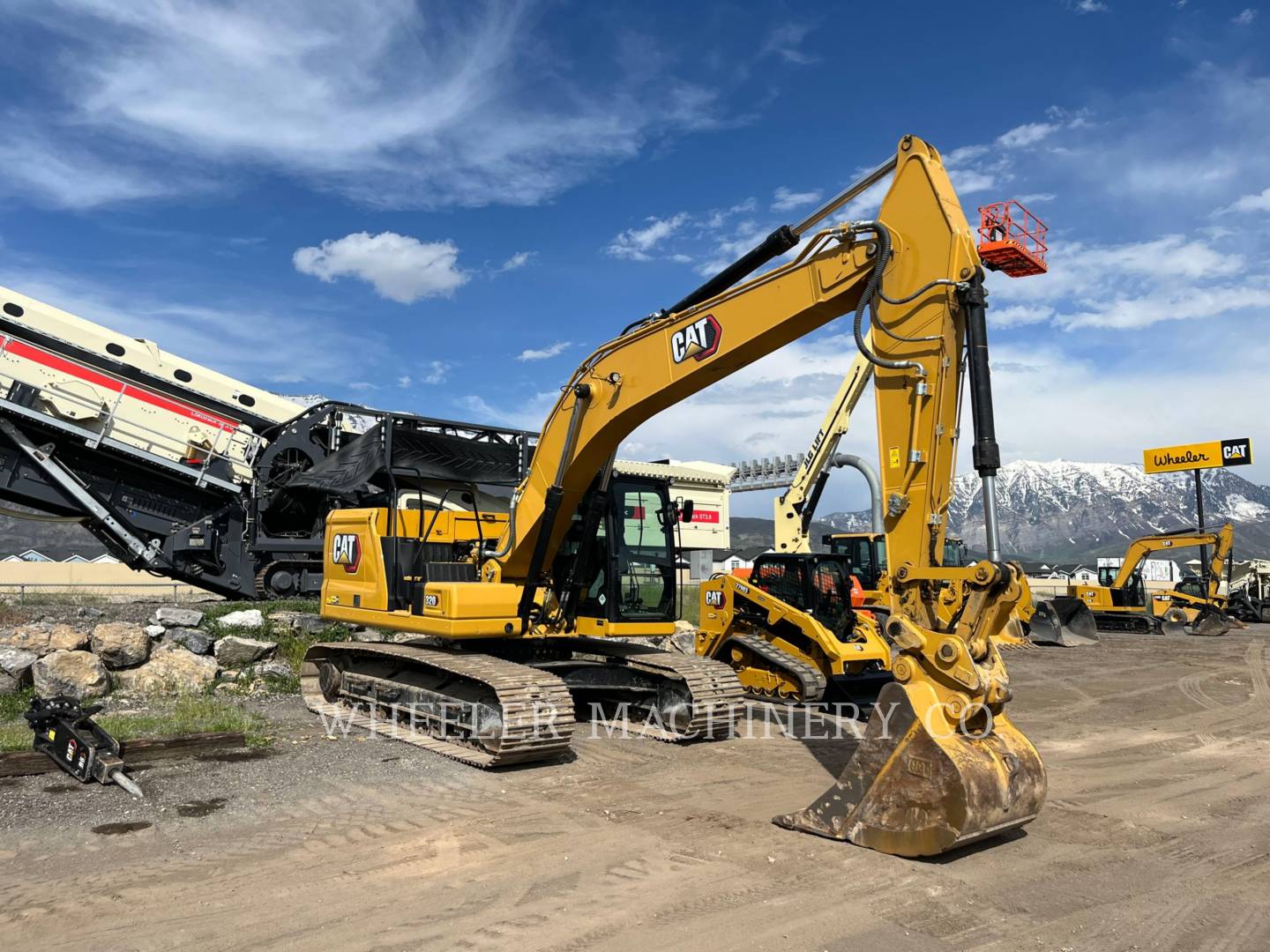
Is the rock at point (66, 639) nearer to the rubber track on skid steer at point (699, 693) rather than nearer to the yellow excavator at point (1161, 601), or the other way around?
the rubber track on skid steer at point (699, 693)

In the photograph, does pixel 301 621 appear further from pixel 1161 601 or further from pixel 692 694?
pixel 1161 601

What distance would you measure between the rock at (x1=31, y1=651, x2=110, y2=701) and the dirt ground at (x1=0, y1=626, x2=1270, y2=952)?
313 cm

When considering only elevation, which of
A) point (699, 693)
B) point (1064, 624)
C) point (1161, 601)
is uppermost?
point (699, 693)

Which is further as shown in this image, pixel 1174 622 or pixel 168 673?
pixel 1174 622

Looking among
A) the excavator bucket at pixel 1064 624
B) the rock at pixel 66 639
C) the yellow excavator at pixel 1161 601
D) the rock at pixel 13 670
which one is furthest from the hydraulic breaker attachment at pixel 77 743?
the yellow excavator at pixel 1161 601

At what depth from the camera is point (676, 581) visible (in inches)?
340

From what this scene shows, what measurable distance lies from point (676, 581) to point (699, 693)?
1117 millimetres

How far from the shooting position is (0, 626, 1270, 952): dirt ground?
399 cm

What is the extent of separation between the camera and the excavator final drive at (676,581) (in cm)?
498

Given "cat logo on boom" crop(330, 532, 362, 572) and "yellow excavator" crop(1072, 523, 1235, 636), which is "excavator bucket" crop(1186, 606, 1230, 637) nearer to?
"yellow excavator" crop(1072, 523, 1235, 636)

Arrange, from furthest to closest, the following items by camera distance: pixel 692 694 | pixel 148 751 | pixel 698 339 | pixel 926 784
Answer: pixel 692 694 < pixel 698 339 < pixel 148 751 < pixel 926 784

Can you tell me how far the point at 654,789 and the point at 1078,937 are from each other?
3098 millimetres

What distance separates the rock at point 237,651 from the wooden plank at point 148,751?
351 centimetres

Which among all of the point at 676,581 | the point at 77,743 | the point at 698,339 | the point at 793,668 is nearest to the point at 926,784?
the point at 698,339
